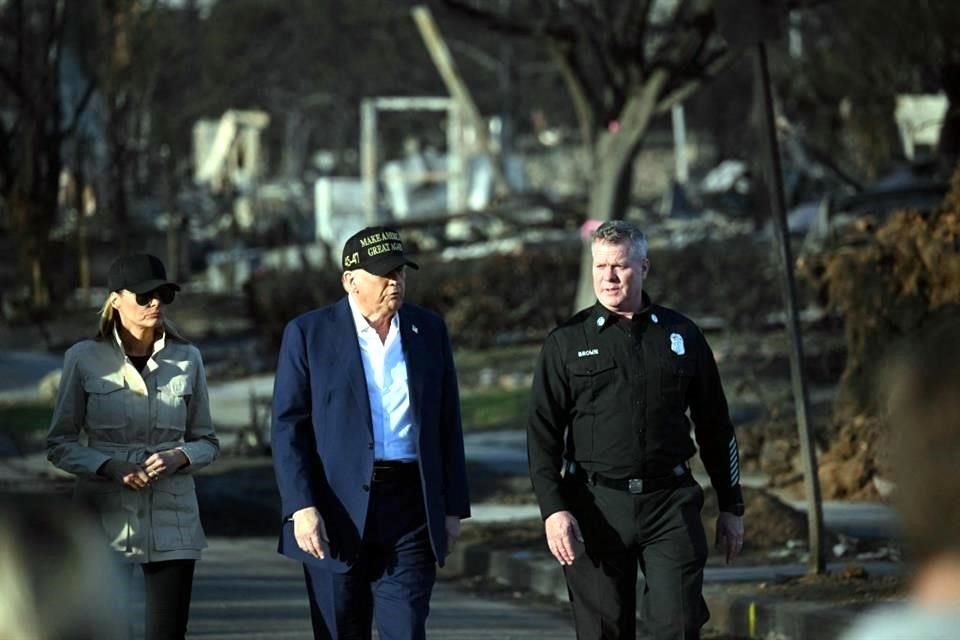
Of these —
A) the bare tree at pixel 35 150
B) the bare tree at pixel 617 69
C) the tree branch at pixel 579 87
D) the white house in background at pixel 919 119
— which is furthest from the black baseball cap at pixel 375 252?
the white house in background at pixel 919 119

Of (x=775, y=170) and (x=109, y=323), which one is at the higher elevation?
(x=775, y=170)

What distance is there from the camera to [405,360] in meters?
7.07

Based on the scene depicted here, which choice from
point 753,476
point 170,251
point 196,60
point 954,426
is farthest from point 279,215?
point 954,426

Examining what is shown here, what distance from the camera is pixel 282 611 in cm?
1098

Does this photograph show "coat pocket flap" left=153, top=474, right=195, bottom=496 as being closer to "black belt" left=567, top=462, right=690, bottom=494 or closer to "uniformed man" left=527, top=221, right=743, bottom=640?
"uniformed man" left=527, top=221, right=743, bottom=640

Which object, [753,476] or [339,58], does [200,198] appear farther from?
[753,476]

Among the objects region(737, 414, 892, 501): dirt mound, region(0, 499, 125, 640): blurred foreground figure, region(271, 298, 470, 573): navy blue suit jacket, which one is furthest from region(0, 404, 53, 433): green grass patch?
region(0, 499, 125, 640): blurred foreground figure

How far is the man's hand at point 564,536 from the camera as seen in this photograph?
23.1ft

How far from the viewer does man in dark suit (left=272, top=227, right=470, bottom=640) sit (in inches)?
274

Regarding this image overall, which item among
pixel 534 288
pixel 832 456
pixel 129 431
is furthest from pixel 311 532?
pixel 534 288

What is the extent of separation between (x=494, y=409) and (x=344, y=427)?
13487 mm

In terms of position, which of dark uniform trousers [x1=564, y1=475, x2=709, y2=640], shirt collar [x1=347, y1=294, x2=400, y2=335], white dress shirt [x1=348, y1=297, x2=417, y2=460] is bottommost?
dark uniform trousers [x1=564, y1=475, x2=709, y2=640]

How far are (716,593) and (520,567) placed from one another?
180cm

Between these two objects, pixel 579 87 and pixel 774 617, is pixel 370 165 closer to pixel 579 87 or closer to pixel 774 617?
pixel 579 87
